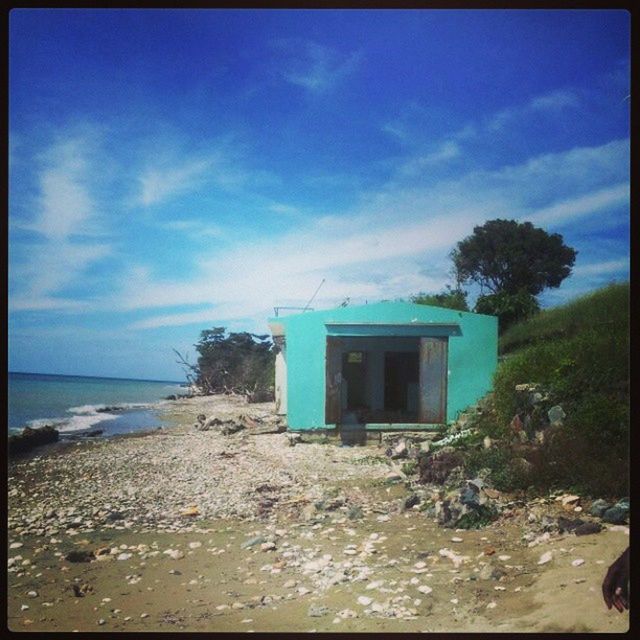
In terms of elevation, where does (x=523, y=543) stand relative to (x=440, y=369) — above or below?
below

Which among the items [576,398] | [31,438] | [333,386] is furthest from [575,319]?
[31,438]

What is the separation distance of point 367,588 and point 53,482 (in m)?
2.88

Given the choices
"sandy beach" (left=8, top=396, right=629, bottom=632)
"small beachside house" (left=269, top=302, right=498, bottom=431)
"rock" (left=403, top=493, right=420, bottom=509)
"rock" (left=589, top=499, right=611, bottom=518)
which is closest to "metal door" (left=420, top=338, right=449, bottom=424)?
"small beachside house" (left=269, top=302, right=498, bottom=431)

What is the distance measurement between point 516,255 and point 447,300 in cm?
112

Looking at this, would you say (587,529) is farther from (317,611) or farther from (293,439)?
(293,439)

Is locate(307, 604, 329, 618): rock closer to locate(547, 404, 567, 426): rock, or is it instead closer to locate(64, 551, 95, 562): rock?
locate(64, 551, 95, 562): rock

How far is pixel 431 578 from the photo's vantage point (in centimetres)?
293

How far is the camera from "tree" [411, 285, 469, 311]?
16.1 ft

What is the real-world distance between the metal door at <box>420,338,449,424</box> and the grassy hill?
69 cm

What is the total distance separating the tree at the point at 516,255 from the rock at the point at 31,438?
→ 4900 millimetres

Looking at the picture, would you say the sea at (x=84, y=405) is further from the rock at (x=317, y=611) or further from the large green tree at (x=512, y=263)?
the large green tree at (x=512, y=263)

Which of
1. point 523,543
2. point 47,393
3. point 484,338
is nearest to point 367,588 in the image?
point 523,543
